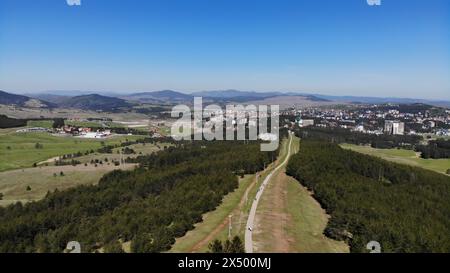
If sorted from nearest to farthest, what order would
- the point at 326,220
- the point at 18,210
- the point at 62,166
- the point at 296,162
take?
1. the point at 326,220
2. the point at 18,210
3. the point at 296,162
4. the point at 62,166

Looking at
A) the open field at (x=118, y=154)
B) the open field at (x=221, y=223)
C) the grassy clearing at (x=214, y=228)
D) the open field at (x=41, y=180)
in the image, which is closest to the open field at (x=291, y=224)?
the open field at (x=221, y=223)

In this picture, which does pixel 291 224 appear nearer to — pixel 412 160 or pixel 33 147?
pixel 412 160

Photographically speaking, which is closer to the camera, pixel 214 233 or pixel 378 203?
pixel 214 233

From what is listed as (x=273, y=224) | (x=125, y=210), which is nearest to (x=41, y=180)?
(x=125, y=210)

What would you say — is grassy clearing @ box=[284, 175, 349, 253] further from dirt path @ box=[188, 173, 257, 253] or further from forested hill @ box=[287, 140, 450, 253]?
dirt path @ box=[188, 173, 257, 253]

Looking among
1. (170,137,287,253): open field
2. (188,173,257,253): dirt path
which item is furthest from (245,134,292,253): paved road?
(188,173,257,253): dirt path
